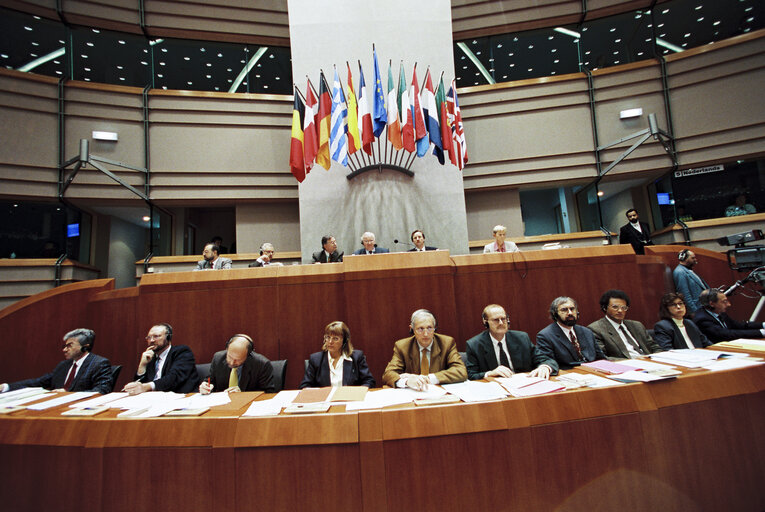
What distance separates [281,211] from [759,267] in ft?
24.1

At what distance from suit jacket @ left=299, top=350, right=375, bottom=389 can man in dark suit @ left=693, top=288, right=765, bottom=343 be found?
3273 mm

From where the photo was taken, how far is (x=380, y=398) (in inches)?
72.4

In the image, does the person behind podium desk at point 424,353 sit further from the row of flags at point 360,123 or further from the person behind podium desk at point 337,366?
the row of flags at point 360,123

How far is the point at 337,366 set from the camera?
2.75 metres

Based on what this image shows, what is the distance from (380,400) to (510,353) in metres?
1.33

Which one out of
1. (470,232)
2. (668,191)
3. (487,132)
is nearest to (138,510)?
(470,232)

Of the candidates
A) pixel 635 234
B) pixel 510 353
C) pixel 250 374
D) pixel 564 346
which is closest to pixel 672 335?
pixel 564 346

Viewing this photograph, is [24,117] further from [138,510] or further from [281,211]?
[138,510]

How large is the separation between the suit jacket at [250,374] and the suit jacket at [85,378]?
90cm

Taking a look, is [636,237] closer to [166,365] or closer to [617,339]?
[617,339]

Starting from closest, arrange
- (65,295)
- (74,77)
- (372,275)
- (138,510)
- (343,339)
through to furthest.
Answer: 1. (138,510)
2. (343,339)
3. (372,275)
4. (65,295)
5. (74,77)

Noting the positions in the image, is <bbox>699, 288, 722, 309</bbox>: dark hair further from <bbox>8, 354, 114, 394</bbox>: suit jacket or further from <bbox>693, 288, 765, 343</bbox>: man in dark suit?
<bbox>8, 354, 114, 394</bbox>: suit jacket

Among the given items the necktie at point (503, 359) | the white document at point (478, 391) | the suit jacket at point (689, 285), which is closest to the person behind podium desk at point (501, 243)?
the suit jacket at point (689, 285)

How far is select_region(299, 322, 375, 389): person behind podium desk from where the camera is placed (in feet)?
8.83
